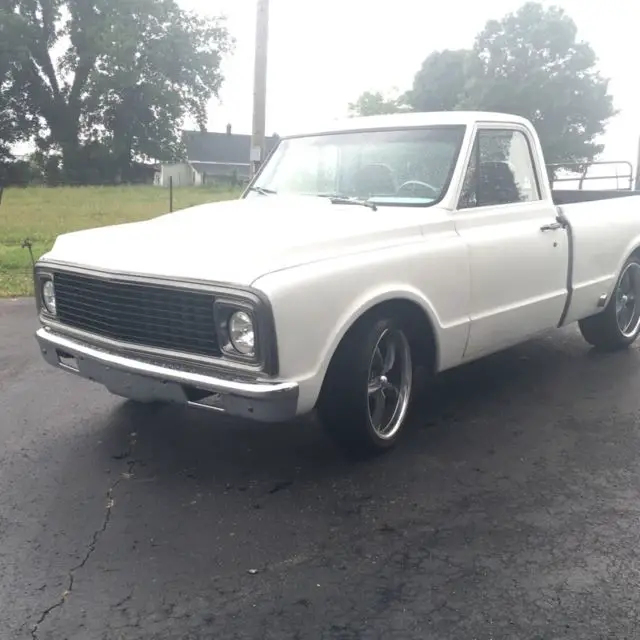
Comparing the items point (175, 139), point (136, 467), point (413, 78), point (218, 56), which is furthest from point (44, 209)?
point (413, 78)

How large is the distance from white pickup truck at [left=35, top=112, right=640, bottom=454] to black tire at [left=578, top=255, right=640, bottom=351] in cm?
42

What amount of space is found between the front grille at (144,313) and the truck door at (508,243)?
1742mm

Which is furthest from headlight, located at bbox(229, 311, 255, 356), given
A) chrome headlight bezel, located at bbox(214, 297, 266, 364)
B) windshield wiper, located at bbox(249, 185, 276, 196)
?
windshield wiper, located at bbox(249, 185, 276, 196)

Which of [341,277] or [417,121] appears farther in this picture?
[417,121]

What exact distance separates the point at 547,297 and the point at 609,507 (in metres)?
1.88

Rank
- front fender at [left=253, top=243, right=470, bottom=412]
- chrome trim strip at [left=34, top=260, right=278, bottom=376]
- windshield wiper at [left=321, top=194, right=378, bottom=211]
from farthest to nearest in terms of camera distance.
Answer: windshield wiper at [left=321, top=194, right=378, bottom=211] → front fender at [left=253, top=243, right=470, bottom=412] → chrome trim strip at [left=34, top=260, right=278, bottom=376]

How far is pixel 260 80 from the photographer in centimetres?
1083

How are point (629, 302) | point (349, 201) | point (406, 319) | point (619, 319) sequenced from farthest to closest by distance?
point (629, 302), point (619, 319), point (349, 201), point (406, 319)

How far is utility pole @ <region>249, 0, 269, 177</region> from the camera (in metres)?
10.8

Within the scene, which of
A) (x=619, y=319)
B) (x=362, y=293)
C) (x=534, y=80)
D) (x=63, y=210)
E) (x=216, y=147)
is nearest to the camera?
(x=362, y=293)

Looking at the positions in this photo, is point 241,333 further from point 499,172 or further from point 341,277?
point 499,172

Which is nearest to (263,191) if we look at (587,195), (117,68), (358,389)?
(358,389)

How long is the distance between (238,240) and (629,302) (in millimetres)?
4187

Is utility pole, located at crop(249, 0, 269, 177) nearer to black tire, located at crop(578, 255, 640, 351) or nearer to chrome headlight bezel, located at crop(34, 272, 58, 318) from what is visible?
black tire, located at crop(578, 255, 640, 351)
